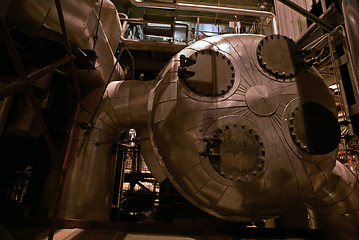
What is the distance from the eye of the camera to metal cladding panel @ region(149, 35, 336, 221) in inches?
75.2

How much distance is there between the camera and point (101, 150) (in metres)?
3.32

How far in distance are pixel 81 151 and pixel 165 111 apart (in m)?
1.89

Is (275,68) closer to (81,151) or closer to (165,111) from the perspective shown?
(165,111)

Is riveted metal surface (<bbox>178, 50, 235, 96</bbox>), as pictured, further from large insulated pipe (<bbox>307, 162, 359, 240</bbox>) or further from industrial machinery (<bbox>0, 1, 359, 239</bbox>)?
large insulated pipe (<bbox>307, 162, 359, 240</bbox>)

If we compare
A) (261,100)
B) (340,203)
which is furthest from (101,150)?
(340,203)

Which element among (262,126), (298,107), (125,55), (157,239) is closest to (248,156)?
(262,126)

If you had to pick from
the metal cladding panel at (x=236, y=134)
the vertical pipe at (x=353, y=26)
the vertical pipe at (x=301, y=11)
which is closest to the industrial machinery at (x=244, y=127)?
the metal cladding panel at (x=236, y=134)

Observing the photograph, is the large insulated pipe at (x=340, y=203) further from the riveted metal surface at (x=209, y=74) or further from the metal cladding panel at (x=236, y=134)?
the riveted metal surface at (x=209, y=74)

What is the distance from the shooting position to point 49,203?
133 inches

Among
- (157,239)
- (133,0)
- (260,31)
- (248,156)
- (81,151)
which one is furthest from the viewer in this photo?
(260,31)

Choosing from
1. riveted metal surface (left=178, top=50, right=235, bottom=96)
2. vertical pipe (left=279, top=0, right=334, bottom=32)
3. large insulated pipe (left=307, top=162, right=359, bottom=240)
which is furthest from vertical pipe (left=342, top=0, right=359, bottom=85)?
large insulated pipe (left=307, top=162, right=359, bottom=240)

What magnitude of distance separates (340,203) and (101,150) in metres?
3.65

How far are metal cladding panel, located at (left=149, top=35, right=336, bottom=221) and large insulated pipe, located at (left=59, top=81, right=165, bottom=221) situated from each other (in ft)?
4.31

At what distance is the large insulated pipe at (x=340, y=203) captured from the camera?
2.63 metres
